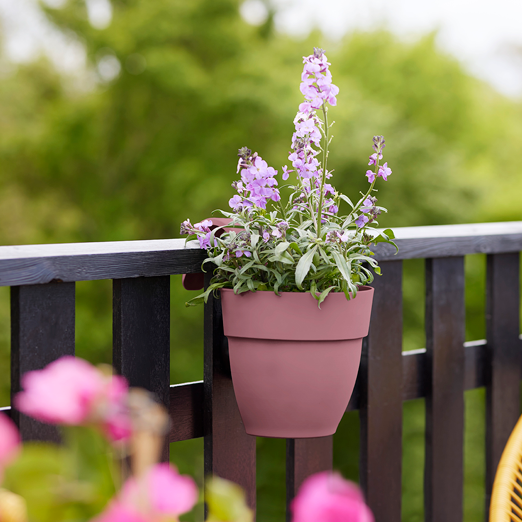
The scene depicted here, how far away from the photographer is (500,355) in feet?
4.66

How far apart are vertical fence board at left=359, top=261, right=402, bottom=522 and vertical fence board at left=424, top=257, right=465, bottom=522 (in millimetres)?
111

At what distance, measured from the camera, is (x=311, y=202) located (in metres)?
0.88

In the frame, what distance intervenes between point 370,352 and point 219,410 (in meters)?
0.35

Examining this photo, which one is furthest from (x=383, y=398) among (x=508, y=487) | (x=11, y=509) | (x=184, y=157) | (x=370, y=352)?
(x=184, y=157)

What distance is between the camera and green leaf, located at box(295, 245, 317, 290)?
764mm

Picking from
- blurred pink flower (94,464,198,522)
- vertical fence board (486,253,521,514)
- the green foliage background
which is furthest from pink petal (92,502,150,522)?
the green foliage background

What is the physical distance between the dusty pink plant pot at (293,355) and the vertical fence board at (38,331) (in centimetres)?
22

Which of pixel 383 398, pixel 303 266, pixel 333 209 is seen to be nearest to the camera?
pixel 303 266

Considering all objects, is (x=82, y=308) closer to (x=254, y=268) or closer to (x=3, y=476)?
(x=254, y=268)

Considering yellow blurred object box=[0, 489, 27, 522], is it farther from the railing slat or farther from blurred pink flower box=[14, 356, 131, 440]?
the railing slat

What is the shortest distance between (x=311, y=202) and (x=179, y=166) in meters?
7.08

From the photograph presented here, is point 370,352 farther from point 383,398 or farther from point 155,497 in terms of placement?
point 155,497

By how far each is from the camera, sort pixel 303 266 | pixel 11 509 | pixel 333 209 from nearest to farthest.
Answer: pixel 11 509, pixel 303 266, pixel 333 209

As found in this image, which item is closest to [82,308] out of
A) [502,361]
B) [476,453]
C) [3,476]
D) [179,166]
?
[179,166]
